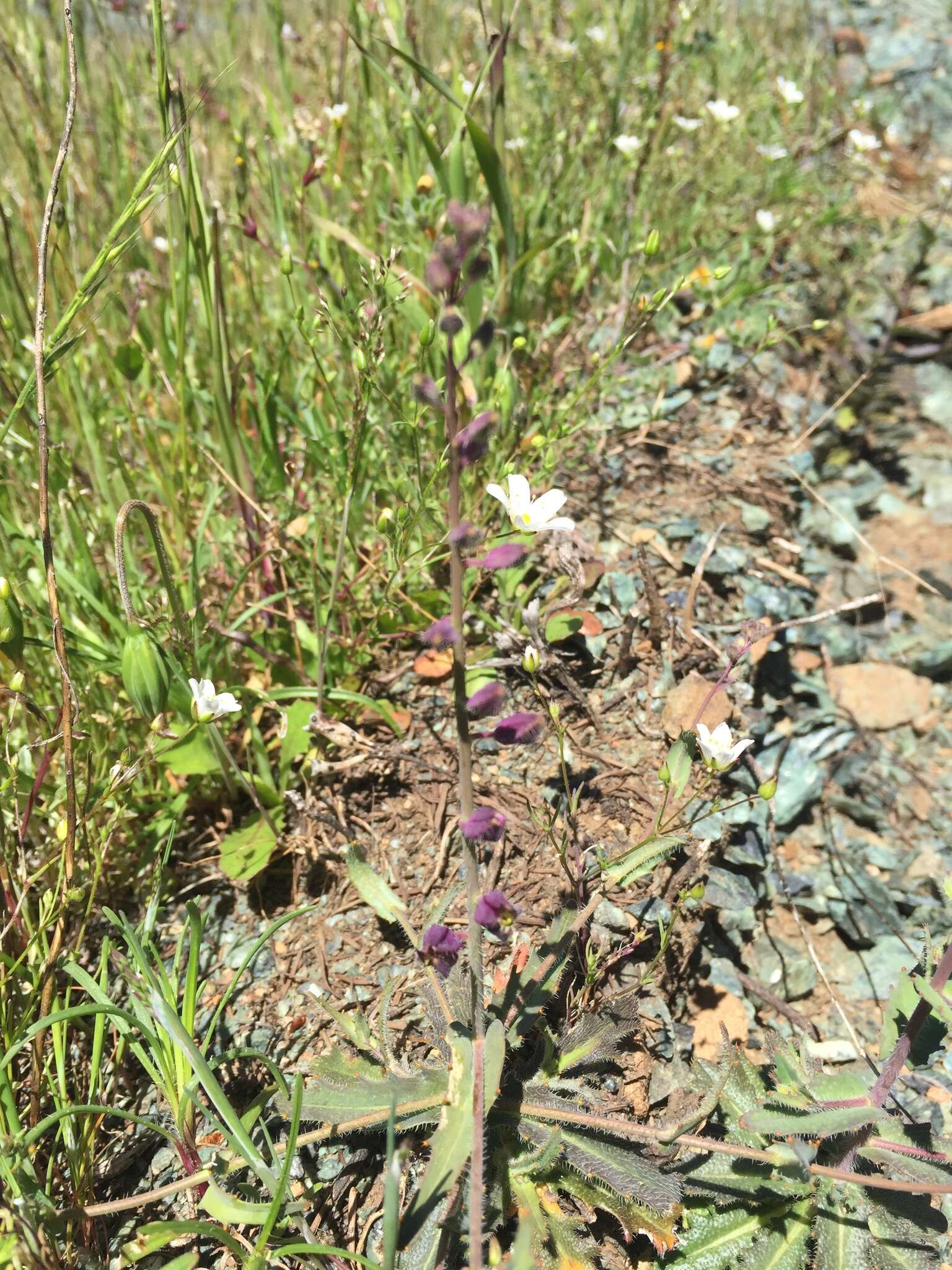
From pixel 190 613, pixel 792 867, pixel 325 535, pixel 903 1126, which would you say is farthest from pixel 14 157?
pixel 903 1126

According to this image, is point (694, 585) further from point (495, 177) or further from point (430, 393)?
point (430, 393)

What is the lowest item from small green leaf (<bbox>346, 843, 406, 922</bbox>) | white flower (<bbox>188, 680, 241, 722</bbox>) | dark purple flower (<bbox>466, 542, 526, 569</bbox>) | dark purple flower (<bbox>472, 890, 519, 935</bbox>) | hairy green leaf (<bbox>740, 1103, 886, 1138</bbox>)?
hairy green leaf (<bbox>740, 1103, 886, 1138</bbox>)

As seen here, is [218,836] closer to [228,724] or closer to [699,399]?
[228,724]

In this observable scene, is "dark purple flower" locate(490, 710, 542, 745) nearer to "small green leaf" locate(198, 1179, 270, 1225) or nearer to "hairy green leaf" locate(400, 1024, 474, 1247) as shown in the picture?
"hairy green leaf" locate(400, 1024, 474, 1247)

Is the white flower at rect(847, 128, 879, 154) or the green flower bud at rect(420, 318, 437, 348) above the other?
the green flower bud at rect(420, 318, 437, 348)

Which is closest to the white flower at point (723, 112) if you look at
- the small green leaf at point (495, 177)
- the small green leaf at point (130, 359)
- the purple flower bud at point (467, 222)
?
the small green leaf at point (495, 177)

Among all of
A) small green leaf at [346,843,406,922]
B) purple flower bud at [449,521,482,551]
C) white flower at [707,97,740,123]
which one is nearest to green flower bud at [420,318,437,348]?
purple flower bud at [449,521,482,551]
